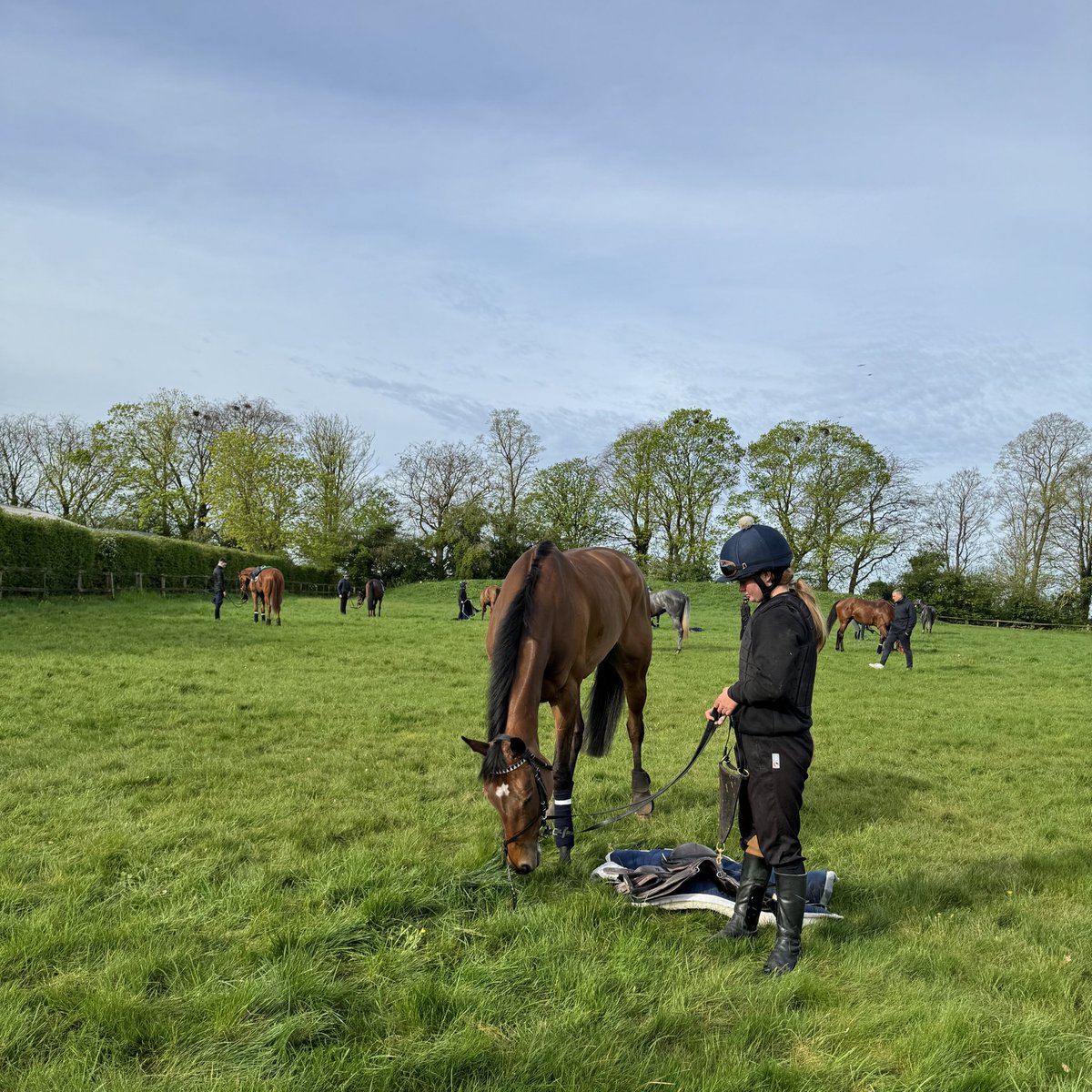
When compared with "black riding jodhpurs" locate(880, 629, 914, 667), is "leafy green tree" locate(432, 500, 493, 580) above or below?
above

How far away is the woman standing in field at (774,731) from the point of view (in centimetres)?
363

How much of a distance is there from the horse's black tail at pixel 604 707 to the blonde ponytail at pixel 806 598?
2.13m

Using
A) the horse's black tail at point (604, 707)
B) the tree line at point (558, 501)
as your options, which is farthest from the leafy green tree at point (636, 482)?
the horse's black tail at point (604, 707)

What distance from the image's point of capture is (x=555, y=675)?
5.20 meters

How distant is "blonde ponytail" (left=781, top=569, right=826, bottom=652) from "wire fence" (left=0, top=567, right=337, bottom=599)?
2546cm

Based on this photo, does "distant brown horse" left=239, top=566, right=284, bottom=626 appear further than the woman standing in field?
Yes

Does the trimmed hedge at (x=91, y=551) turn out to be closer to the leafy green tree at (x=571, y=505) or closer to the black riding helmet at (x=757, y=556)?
the leafy green tree at (x=571, y=505)

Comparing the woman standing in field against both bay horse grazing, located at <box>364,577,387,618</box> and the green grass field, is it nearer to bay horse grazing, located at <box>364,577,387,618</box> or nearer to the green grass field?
the green grass field

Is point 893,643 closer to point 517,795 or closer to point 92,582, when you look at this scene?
point 517,795

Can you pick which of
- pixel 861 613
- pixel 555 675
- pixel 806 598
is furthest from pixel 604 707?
pixel 861 613

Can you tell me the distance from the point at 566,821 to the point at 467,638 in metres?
16.4

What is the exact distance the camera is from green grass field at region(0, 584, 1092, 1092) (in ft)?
9.00

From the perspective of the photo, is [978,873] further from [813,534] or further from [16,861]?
[813,534]

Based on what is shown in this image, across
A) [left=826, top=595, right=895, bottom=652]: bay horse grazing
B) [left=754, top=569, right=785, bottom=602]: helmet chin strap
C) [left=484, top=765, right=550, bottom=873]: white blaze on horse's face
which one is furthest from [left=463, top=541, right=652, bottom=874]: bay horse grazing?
[left=826, top=595, right=895, bottom=652]: bay horse grazing
